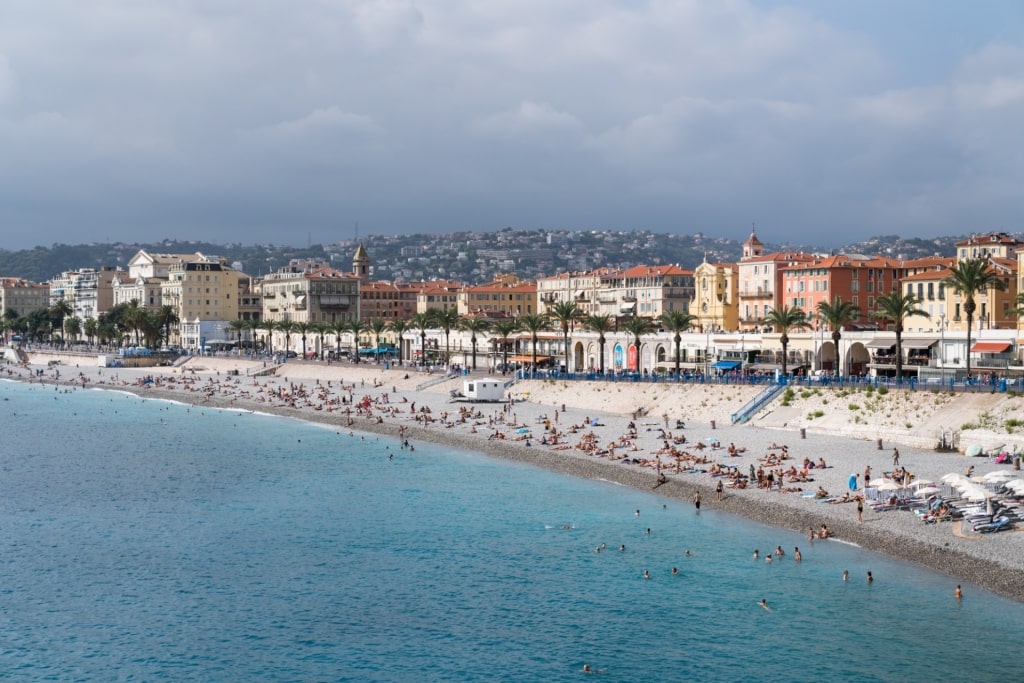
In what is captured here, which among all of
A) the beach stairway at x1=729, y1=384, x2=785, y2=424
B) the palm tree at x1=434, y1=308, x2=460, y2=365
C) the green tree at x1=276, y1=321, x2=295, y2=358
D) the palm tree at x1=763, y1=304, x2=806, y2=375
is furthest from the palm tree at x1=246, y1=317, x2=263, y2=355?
the beach stairway at x1=729, y1=384, x2=785, y2=424

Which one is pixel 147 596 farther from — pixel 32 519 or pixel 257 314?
pixel 257 314

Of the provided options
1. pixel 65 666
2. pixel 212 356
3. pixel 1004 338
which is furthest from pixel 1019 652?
pixel 212 356

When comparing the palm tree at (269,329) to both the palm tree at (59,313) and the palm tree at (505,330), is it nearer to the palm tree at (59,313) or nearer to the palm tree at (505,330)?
the palm tree at (505,330)

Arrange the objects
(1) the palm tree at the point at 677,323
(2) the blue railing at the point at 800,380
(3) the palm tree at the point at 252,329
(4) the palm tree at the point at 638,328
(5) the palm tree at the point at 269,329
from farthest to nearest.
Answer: (3) the palm tree at the point at 252,329
(5) the palm tree at the point at 269,329
(4) the palm tree at the point at 638,328
(1) the palm tree at the point at 677,323
(2) the blue railing at the point at 800,380

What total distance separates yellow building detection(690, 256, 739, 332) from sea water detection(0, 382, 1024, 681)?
48764mm

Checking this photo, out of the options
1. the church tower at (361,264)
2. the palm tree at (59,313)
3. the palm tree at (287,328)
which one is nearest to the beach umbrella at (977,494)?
the palm tree at (287,328)

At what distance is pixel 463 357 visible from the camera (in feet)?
357

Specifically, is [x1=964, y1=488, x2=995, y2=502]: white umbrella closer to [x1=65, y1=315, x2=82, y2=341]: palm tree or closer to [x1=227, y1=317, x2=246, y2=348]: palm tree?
[x1=227, y1=317, x2=246, y2=348]: palm tree

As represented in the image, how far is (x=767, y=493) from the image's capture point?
42.5 meters

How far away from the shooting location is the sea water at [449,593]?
2728cm

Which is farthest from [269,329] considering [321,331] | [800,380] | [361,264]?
[800,380]

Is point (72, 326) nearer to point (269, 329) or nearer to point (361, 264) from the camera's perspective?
point (361, 264)

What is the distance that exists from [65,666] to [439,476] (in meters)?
27.4

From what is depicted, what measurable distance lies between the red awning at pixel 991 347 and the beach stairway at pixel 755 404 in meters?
11.4
